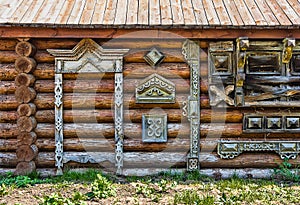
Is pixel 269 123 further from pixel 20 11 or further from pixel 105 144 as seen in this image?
pixel 20 11

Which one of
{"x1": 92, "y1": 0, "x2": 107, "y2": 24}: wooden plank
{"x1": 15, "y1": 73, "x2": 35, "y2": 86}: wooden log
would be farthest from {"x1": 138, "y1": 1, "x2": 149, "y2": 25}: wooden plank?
{"x1": 15, "y1": 73, "x2": 35, "y2": 86}: wooden log

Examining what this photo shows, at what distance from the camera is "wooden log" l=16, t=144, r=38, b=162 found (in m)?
6.95

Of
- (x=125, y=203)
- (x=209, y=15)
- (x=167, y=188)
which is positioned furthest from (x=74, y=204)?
(x=209, y=15)

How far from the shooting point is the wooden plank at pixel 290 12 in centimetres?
696

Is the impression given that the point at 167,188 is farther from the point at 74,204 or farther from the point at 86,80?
the point at 86,80

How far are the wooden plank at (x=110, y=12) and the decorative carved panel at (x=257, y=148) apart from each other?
310 centimetres

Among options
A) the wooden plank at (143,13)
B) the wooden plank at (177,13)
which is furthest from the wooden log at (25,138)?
the wooden plank at (177,13)

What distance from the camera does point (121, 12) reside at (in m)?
7.29

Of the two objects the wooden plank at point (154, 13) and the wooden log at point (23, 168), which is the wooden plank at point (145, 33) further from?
the wooden log at point (23, 168)

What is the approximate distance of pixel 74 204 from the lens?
16.8ft

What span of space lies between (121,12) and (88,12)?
641mm

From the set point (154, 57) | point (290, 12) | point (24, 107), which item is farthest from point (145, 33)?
point (290, 12)

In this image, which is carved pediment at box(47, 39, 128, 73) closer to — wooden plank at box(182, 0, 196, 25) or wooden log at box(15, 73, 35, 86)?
wooden log at box(15, 73, 35, 86)

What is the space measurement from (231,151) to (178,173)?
1093 mm
